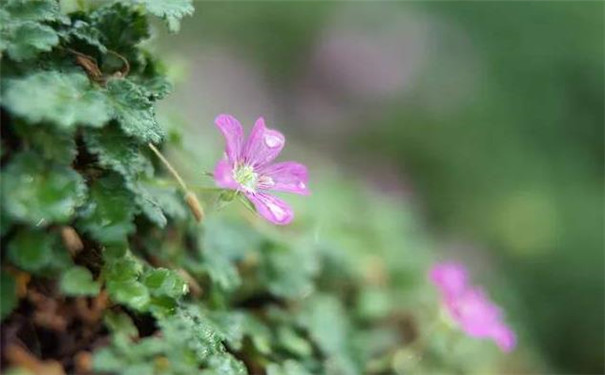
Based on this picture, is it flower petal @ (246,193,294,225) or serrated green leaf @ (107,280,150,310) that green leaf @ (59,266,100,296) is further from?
flower petal @ (246,193,294,225)

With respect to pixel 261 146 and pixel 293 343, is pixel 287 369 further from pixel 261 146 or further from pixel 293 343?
pixel 261 146

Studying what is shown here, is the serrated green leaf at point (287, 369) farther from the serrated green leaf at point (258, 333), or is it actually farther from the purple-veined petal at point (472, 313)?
the purple-veined petal at point (472, 313)

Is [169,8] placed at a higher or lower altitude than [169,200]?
higher

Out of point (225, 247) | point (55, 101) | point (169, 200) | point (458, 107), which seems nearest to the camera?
point (55, 101)

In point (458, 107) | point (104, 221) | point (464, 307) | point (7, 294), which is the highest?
point (458, 107)

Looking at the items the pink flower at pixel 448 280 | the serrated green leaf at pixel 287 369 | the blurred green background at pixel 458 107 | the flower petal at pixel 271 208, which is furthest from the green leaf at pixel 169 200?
the blurred green background at pixel 458 107

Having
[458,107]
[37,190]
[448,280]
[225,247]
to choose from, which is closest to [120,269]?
[37,190]

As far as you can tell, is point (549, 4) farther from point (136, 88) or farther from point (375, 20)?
point (136, 88)
